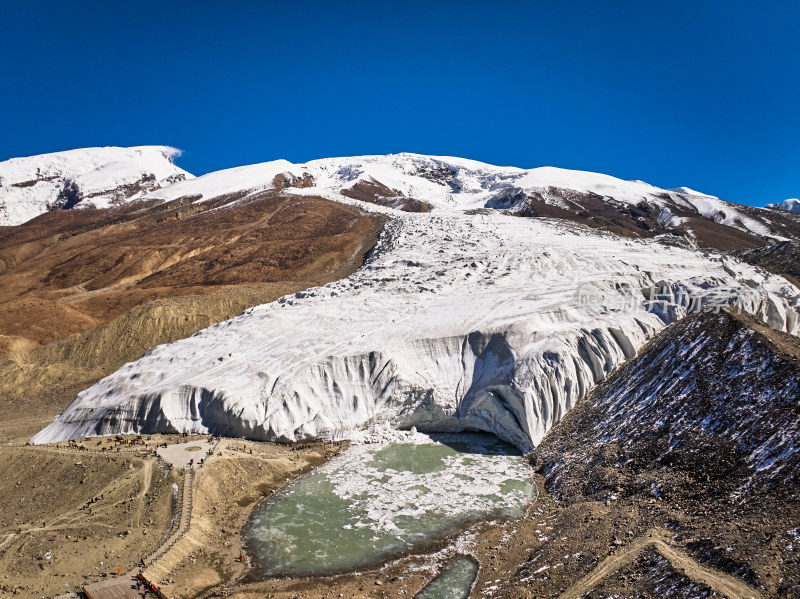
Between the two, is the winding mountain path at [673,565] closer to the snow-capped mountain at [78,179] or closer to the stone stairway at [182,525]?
the stone stairway at [182,525]

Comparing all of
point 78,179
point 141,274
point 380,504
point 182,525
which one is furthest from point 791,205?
point 78,179

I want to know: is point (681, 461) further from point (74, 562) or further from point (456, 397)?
point (74, 562)

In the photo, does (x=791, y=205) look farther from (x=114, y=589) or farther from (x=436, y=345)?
(x=114, y=589)

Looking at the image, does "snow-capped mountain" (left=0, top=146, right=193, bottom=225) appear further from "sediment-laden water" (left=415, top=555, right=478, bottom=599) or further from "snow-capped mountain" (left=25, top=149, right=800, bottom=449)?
"sediment-laden water" (left=415, top=555, right=478, bottom=599)

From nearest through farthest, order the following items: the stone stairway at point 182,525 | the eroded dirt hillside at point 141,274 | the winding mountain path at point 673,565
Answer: the winding mountain path at point 673,565 → the stone stairway at point 182,525 → the eroded dirt hillside at point 141,274

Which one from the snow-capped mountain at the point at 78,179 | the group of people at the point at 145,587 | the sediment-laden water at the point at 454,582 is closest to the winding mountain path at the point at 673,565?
the sediment-laden water at the point at 454,582

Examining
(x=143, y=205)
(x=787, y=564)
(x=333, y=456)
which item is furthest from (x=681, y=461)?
(x=143, y=205)
